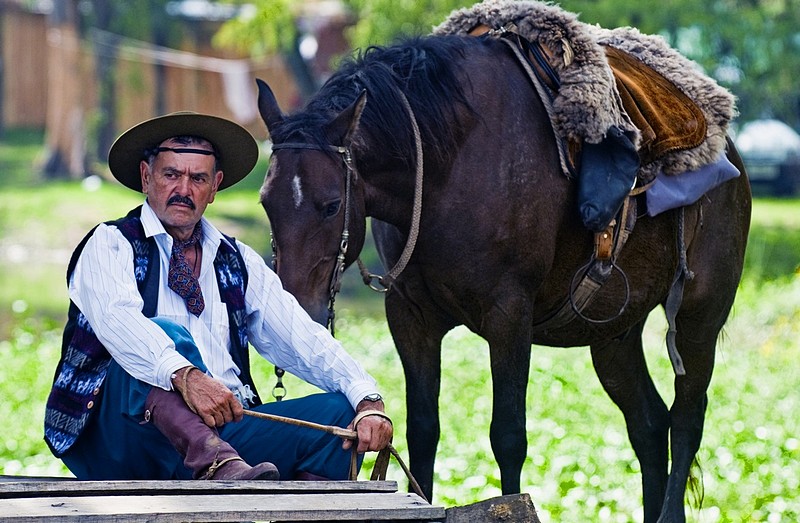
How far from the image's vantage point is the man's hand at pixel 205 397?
3.28m

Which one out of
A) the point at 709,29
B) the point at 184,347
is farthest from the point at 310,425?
the point at 709,29

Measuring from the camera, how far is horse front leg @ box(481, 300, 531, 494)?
4250 millimetres

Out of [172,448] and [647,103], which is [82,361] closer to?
[172,448]

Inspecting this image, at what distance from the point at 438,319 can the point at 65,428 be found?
1.53 meters

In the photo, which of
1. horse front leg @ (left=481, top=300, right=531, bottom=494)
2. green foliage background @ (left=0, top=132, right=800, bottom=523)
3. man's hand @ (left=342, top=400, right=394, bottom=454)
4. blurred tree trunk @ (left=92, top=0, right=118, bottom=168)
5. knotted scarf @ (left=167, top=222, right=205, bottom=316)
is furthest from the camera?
blurred tree trunk @ (left=92, top=0, right=118, bottom=168)

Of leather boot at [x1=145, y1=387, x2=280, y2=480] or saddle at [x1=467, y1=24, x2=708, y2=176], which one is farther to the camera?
saddle at [x1=467, y1=24, x2=708, y2=176]

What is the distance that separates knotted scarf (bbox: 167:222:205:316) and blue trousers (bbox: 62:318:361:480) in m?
0.20

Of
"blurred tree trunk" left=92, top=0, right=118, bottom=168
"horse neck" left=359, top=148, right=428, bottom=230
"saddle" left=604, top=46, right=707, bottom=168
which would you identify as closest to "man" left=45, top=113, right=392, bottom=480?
"horse neck" left=359, top=148, right=428, bottom=230

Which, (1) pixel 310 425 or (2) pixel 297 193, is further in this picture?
(2) pixel 297 193

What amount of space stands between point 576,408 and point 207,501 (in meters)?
5.35

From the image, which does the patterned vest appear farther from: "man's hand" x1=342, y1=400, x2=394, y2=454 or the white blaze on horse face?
"man's hand" x1=342, y1=400, x2=394, y2=454

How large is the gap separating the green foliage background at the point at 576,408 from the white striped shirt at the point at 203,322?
1.97 meters

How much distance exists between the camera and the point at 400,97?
4117mm

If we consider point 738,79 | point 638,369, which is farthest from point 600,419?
point 738,79
